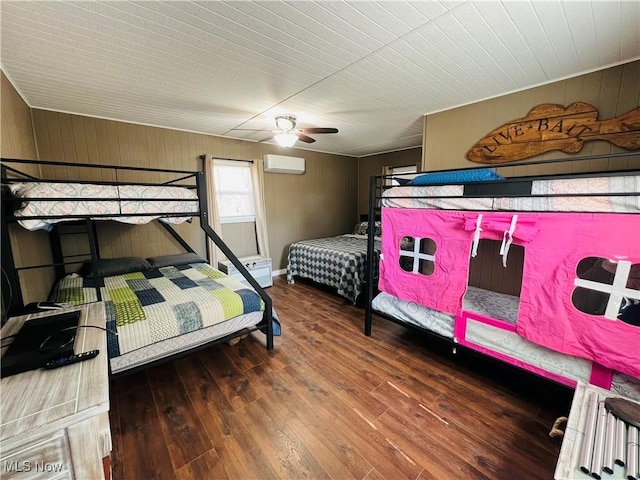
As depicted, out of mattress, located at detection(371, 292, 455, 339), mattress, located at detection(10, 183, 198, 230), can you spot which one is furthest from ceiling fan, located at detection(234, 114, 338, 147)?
mattress, located at detection(371, 292, 455, 339)

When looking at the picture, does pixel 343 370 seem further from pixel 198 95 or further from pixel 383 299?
pixel 198 95

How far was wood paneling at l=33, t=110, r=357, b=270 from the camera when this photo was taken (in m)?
2.85

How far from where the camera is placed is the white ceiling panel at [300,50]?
132 centimetres

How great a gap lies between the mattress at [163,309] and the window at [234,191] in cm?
169

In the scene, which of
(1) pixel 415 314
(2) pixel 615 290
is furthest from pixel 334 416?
(2) pixel 615 290

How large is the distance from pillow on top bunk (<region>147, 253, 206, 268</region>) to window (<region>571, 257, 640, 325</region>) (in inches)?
139

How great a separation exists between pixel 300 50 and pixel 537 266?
1.99m

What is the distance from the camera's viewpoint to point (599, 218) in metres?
1.35

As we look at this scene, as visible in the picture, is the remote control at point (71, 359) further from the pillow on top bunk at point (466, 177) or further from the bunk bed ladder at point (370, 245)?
the pillow on top bunk at point (466, 177)

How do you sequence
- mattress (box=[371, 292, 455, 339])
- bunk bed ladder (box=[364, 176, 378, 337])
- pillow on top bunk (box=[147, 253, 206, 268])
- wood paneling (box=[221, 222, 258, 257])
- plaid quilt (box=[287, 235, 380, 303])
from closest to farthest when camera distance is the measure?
mattress (box=[371, 292, 455, 339]), bunk bed ladder (box=[364, 176, 378, 337]), pillow on top bunk (box=[147, 253, 206, 268]), plaid quilt (box=[287, 235, 380, 303]), wood paneling (box=[221, 222, 258, 257])

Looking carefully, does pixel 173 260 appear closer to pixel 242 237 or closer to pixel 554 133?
pixel 242 237

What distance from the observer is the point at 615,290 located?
1.32m

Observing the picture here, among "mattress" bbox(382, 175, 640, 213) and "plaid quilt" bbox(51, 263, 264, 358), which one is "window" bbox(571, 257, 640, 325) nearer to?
"mattress" bbox(382, 175, 640, 213)

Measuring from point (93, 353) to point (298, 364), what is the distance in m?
1.51
